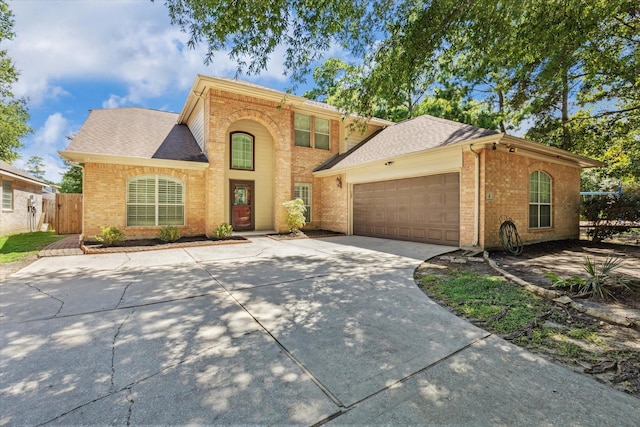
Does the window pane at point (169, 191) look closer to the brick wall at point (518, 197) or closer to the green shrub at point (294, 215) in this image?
the green shrub at point (294, 215)

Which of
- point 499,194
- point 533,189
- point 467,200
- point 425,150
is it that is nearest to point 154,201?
point 425,150

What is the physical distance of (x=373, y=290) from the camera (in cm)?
430

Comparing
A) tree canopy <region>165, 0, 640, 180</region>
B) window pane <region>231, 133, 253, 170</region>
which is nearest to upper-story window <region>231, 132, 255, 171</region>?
window pane <region>231, 133, 253, 170</region>

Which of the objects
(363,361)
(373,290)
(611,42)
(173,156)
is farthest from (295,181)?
(611,42)

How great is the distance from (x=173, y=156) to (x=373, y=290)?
9421 millimetres

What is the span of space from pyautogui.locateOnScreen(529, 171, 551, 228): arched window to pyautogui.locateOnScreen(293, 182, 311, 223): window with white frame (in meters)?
8.66

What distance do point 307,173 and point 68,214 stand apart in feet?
38.3

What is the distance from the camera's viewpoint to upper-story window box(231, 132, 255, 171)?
39.0 ft

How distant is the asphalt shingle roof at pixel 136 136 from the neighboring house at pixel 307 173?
0.18 ft

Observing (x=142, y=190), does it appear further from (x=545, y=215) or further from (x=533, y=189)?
(x=545, y=215)

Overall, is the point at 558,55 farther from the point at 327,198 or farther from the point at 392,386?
the point at 327,198

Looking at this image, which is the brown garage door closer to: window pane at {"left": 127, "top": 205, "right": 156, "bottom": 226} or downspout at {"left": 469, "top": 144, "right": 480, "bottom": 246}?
downspout at {"left": 469, "top": 144, "right": 480, "bottom": 246}

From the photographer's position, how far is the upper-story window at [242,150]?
39.0 feet

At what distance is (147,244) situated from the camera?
29.0 feet
